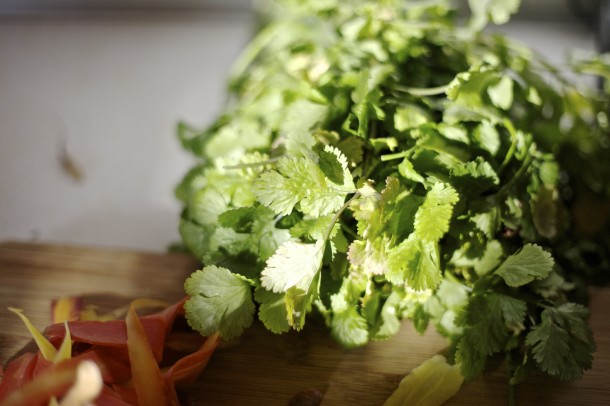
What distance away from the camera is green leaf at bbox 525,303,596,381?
64 cm

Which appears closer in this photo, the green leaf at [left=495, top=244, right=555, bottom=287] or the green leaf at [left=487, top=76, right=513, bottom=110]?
the green leaf at [left=495, top=244, right=555, bottom=287]

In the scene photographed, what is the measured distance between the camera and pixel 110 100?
4.96 ft

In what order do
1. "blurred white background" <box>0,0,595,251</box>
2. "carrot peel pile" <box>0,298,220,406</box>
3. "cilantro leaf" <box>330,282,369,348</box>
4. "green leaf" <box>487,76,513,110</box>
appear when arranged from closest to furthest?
"carrot peel pile" <box>0,298,220,406</box> → "cilantro leaf" <box>330,282,369,348</box> → "green leaf" <box>487,76,513,110</box> → "blurred white background" <box>0,0,595,251</box>

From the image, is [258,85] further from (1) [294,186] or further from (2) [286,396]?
(2) [286,396]

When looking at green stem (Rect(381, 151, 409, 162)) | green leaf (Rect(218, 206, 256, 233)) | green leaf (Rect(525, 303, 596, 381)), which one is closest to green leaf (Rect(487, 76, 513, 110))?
green stem (Rect(381, 151, 409, 162))

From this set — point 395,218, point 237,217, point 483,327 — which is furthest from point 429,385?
point 237,217

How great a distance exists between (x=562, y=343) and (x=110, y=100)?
4.33 feet

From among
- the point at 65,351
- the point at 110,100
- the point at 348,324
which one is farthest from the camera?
the point at 110,100

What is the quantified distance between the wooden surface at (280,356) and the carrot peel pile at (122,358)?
46mm

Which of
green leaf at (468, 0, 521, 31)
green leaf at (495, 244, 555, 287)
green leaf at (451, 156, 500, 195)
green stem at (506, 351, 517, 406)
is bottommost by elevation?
green stem at (506, 351, 517, 406)

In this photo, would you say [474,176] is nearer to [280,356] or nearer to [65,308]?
[280,356]

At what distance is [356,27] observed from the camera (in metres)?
0.96

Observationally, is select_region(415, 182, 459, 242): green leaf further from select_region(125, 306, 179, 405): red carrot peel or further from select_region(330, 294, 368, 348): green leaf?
select_region(125, 306, 179, 405): red carrot peel

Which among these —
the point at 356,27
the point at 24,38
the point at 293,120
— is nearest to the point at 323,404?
the point at 293,120
